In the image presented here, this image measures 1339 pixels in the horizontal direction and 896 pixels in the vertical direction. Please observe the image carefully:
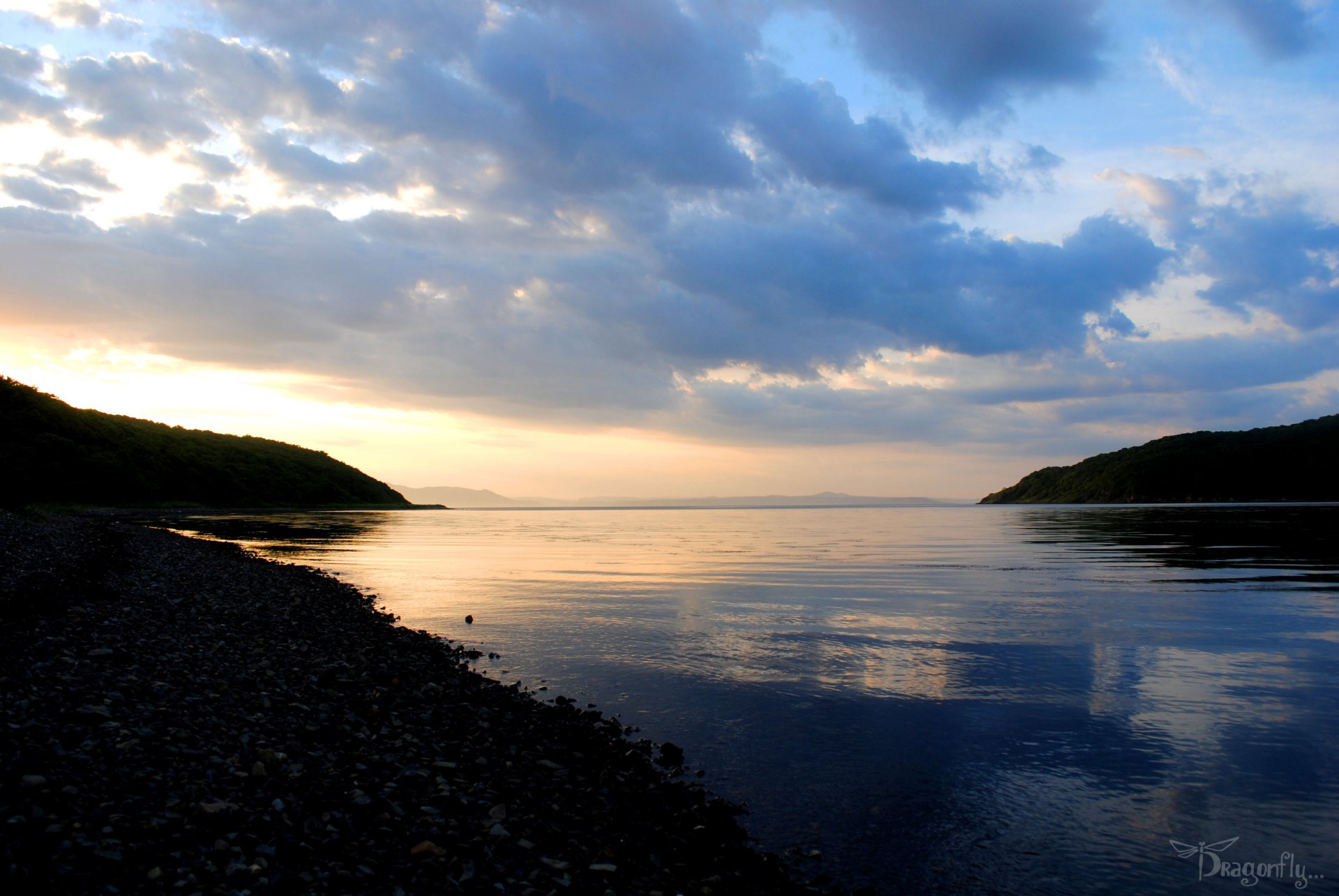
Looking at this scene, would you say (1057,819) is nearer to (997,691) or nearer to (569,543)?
(997,691)

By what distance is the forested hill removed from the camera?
12738 centimetres

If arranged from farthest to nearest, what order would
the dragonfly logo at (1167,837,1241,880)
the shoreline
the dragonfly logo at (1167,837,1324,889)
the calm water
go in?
the calm water, the dragonfly logo at (1167,837,1241,880), the dragonfly logo at (1167,837,1324,889), the shoreline

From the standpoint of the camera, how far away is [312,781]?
9914 mm

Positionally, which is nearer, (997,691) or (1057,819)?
(1057,819)

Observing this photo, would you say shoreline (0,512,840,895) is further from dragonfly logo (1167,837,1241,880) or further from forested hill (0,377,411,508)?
forested hill (0,377,411,508)

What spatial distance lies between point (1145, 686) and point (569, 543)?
65.1 m

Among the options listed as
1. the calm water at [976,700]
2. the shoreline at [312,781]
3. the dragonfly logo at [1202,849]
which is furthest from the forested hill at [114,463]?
the dragonfly logo at [1202,849]

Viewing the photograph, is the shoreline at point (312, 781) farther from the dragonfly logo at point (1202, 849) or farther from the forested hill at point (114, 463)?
the forested hill at point (114, 463)

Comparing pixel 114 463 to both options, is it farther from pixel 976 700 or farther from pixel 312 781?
pixel 976 700

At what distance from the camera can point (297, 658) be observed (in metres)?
17.5

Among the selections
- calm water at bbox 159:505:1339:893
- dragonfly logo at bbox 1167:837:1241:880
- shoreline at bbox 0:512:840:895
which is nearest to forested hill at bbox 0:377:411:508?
calm water at bbox 159:505:1339:893

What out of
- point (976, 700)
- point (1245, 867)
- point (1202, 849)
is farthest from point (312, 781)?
point (976, 700)

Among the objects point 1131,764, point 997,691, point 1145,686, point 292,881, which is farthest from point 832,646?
point 292,881

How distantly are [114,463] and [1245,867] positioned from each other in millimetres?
179618
